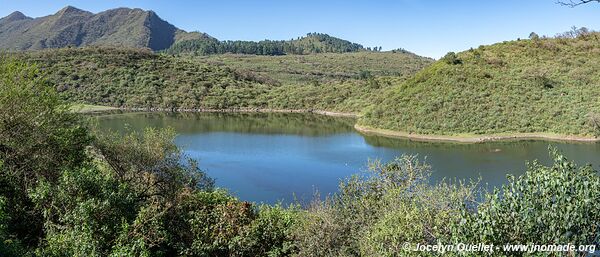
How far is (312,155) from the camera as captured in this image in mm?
60281

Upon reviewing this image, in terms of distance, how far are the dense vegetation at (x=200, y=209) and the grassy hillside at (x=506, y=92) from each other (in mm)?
55052

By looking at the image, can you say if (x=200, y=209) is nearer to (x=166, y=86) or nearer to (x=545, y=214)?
(x=545, y=214)

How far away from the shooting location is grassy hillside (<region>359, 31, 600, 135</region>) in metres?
72.9

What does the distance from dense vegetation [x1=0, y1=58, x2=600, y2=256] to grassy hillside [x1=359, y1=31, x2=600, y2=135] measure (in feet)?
181

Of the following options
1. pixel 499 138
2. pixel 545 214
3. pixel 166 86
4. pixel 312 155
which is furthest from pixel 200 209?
pixel 166 86

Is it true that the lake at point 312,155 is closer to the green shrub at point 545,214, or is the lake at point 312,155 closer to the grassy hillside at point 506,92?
the grassy hillside at point 506,92

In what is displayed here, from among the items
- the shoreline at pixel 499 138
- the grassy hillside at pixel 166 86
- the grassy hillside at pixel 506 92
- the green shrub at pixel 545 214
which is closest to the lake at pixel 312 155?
the shoreline at pixel 499 138

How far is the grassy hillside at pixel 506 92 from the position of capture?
239ft

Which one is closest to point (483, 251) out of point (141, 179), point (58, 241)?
point (58, 241)

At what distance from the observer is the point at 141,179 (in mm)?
26844

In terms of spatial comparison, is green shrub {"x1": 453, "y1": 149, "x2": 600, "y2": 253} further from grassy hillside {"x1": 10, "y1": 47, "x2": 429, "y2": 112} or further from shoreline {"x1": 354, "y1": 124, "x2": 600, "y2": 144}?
grassy hillside {"x1": 10, "y1": 47, "x2": 429, "y2": 112}

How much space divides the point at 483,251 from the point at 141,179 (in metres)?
21.0

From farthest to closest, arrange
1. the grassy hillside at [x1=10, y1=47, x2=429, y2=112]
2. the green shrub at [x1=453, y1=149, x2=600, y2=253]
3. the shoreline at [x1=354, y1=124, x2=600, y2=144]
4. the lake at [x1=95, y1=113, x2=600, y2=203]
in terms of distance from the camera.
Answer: the grassy hillside at [x1=10, y1=47, x2=429, y2=112], the shoreline at [x1=354, y1=124, x2=600, y2=144], the lake at [x1=95, y1=113, x2=600, y2=203], the green shrub at [x1=453, y1=149, x2=600, y2=253]

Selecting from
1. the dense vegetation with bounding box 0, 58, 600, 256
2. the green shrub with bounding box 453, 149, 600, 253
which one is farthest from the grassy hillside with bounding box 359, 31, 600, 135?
the green shrub with bounding box 453, 149, 600, 253
